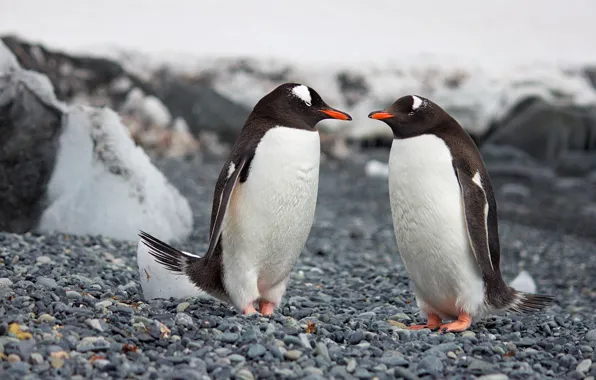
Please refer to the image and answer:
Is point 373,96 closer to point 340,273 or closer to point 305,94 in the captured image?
point 340,273

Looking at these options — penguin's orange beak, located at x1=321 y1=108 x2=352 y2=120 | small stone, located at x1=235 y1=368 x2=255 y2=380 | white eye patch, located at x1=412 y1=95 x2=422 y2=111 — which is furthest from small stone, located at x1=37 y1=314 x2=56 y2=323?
white eye patch, located at x1=412 y1=95 x2=422 y2=111

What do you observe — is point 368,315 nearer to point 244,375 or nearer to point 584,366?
point 584,366

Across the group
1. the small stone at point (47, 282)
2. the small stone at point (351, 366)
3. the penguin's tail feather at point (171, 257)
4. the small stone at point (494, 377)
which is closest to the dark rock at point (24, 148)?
the small stone at point (47, 282)

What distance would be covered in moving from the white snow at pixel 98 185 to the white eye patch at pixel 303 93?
8.46 feet

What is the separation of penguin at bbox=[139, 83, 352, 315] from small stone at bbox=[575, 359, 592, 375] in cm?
150

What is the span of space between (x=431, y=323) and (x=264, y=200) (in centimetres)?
113

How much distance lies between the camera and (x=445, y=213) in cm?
379

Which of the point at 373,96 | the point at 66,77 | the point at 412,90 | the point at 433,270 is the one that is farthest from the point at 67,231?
the point at 412,90

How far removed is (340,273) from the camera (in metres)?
5.74

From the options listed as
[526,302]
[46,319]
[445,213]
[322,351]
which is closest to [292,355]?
[322,351]

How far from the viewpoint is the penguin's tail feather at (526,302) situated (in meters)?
3.95

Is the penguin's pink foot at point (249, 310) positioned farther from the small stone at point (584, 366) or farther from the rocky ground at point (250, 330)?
the small stone at point (584, 366)

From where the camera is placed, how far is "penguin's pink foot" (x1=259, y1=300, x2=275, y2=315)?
13.1 ft

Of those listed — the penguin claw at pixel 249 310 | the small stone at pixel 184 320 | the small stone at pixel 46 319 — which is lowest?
the small stone at pixel 46 319
